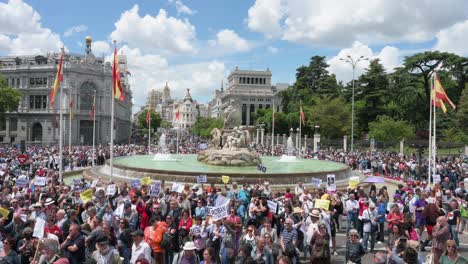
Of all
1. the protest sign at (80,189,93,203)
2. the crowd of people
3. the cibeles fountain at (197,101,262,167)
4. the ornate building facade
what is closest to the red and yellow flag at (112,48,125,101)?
the crowd of people

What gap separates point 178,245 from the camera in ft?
28.3

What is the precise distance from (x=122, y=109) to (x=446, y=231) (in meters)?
97.2

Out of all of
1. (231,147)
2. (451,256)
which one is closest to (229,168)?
(231,147)

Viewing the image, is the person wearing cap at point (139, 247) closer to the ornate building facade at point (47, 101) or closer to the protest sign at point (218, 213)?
the protest sign at point (218, 213)

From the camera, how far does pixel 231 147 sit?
87.1 feet

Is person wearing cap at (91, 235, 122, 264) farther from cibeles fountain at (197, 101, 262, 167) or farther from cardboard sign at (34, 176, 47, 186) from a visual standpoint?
cibeles fountain at (197, 101, 262, 167)

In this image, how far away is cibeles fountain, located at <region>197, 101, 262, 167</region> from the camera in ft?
84.1

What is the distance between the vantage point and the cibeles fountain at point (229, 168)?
19641 millimetres

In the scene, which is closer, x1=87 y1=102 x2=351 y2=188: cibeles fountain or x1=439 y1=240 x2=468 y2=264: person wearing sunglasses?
x1=439 y1=240 x2=468 y2=264: person wearing sunglasses

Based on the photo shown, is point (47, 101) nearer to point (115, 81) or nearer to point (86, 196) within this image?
point (115, 81)

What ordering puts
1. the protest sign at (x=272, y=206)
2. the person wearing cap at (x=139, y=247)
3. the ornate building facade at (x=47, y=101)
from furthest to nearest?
1. the ornate building facade at (x=47, y=101)
2. the protest sign at (x=272, y=206)
3. the person wearing cap at (x=139, y=247)

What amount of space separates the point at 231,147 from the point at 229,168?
2.63 m

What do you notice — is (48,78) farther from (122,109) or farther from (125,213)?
(125,213)

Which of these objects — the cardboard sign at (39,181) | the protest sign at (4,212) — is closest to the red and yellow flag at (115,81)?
the cardboard sign at (39,181)
